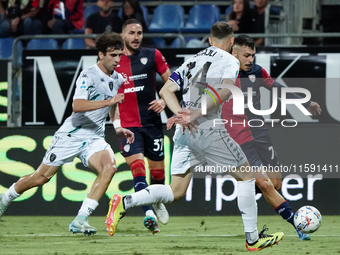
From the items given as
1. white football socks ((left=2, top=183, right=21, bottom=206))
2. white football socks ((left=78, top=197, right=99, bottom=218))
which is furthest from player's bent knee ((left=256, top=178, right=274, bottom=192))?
white football socks ((left=2, top=183, right=21, bottom=206))

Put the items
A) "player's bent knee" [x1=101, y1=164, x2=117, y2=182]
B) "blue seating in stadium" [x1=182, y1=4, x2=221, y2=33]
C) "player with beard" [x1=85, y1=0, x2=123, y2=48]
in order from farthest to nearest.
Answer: "blue seating in stadium" [x1=182, y1=4, x2=221, y2=33] → "player with beard" [x1=85, y1=0, x2=123, y2=48] → "player's bent knee" [x1=101, y1=164, x2=117, y2=182]

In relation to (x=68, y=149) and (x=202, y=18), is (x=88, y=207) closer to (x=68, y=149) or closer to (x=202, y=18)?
(x=68, y=149)

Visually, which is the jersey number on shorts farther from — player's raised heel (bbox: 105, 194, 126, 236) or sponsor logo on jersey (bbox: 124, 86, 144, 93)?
player's raised heel (bbox: 105, 194, 126, 236)

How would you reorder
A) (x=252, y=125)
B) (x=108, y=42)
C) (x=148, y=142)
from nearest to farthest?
1. (x=108, y=42)
2. (x=252, y=125)
3. (x=148, y=142)

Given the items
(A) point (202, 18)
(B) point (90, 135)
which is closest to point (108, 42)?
(B) point (90, 135)

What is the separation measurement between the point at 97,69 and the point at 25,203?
3.37 meters

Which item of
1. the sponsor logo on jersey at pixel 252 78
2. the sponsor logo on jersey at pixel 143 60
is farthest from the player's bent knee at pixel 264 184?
the sponsor logo on jersey at pixel 143 60

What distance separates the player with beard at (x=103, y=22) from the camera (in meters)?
10.5

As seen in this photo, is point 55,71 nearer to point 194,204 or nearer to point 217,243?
point 194,204

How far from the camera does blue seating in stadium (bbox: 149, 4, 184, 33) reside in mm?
11844

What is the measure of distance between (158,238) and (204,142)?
5.63 feet

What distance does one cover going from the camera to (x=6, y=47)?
37.6 feet

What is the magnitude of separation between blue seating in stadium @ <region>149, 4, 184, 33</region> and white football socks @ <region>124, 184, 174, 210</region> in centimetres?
656

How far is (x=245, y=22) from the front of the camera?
10.3m
